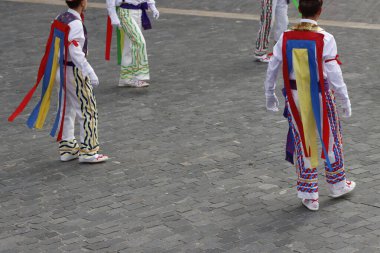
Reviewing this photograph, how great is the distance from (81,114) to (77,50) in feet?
2.23

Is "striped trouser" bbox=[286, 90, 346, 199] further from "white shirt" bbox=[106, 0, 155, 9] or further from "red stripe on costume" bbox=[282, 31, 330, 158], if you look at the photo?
"white shirt" bbox=[106, 0, 155, 9]

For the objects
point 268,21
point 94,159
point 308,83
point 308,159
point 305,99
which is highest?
point 308,83

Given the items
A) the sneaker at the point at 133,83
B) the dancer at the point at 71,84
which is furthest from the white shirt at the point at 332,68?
the sneaker at the point at 133,83

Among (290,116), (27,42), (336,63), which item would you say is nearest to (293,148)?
(290,116)

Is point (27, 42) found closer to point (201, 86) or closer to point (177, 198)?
point (201, 86)

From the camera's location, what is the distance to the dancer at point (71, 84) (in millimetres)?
8492

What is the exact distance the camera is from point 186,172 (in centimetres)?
841

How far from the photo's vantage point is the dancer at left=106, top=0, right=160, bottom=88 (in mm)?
11336

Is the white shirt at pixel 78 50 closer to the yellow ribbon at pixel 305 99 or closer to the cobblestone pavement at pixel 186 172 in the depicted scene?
the cobblestone pavement at pixel 186 172

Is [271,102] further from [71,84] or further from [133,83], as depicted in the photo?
[133,83]

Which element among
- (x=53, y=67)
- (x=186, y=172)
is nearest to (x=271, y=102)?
(x=186, y=172)

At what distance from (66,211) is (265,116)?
126 inches

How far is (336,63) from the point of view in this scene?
7168 millimetres

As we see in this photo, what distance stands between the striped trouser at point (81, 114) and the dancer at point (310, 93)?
6.59 ft
